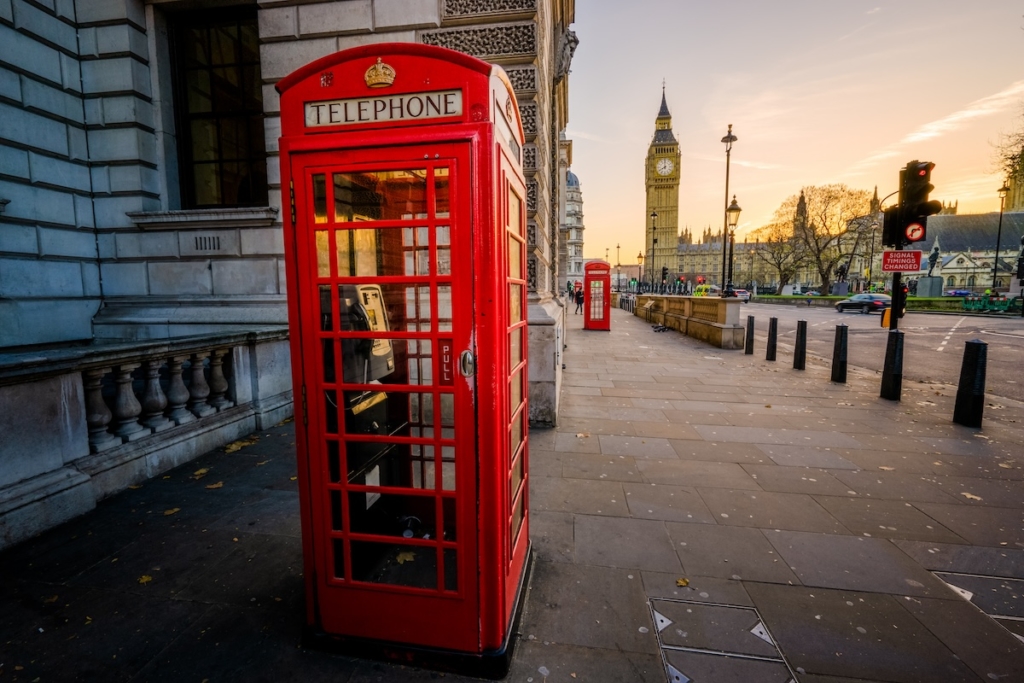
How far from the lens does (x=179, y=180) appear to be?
7.20 metres

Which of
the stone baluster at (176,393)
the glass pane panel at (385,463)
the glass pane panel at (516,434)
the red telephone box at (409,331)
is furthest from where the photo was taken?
the stone baluster at (176,393)

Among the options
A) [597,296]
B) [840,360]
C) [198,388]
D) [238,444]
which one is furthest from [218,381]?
[597,296]

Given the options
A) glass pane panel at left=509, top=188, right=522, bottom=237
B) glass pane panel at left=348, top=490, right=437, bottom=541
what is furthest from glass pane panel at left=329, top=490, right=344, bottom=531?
glass pane panel at left=509, top=188, right=522, bottom=237

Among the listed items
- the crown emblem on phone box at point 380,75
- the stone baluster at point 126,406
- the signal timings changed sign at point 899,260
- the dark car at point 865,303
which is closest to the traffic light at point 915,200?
the signal timings changed sign at point 899,260

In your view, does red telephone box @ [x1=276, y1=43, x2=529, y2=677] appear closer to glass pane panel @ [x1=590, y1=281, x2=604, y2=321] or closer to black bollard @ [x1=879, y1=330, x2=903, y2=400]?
black bollard @ [x1=879, y1=330, x2=903, y2=400]

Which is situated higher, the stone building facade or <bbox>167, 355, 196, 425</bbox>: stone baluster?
the stone building facade

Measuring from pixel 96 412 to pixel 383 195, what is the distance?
3544mm

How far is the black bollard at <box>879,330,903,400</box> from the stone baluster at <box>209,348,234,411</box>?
32.3 feet

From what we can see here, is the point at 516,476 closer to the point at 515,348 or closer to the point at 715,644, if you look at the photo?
the point at 515,348

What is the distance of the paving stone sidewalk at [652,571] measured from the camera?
7.21 ft

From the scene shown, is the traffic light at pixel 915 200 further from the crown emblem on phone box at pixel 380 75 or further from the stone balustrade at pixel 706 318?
the crown emblem on phone box at pixel 380 75

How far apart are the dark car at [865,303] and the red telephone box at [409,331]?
127 ft

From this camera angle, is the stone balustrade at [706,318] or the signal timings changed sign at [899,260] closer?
the signal timings changed sign at [899,260]

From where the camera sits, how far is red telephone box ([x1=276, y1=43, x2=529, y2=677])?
1875mm
